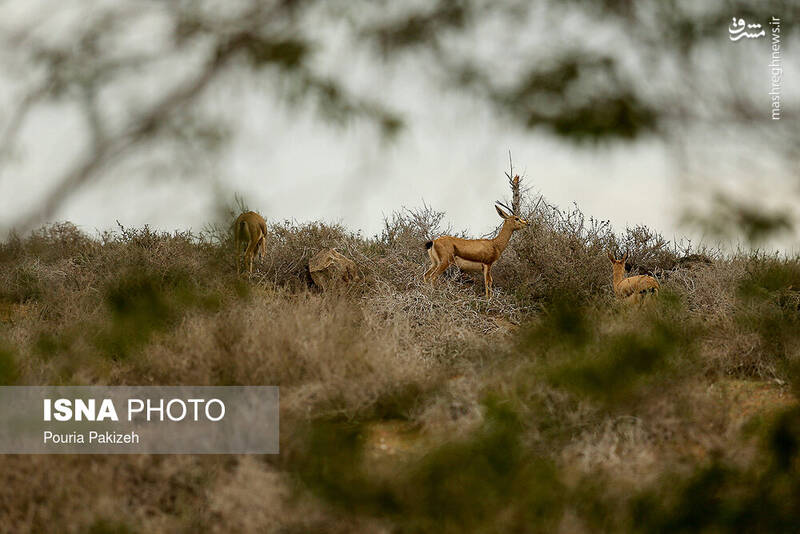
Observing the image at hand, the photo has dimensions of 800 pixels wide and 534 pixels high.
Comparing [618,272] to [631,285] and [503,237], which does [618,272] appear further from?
[503,237]

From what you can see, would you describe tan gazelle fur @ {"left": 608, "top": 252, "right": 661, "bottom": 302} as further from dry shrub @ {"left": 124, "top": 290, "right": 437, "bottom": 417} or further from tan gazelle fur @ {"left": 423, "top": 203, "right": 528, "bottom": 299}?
dry shrub @ {"left": 124, "top": 290, "right": 437, "bottom": 417}

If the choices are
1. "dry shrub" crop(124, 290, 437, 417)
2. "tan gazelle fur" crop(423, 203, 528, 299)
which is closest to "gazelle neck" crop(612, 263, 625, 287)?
"tan gazelle fur" crop(423, 203, 528, 299)

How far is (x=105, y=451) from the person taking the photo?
3871mm

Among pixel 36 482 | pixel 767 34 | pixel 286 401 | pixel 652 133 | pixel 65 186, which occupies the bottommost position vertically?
pixel 36 482

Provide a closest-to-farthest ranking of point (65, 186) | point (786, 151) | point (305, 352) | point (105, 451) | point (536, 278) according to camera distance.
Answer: point (65, 186) → point (786, 151) → point (105, 451) → point (305, 352) → point (536, 278)

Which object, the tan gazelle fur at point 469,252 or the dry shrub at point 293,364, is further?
the tan gazelle fur at point 469,252

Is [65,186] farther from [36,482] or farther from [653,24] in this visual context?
[653,24]

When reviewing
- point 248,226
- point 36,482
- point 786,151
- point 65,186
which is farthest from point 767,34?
point 36,482

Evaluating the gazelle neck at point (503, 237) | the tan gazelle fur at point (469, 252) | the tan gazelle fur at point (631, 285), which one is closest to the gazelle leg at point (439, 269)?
the tan gazelle fur at point (469, 252)

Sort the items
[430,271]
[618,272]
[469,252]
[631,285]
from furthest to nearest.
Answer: [430,271] < [469,252] < [618,272] < [631,285]

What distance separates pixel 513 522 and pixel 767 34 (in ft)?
7.73

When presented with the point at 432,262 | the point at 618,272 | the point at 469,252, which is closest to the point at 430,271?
the point at 432,262

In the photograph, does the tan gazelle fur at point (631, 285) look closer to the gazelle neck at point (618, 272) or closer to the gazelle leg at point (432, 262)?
the gazelle neck at point (618, 272)

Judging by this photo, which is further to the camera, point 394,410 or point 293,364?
point 293,364
